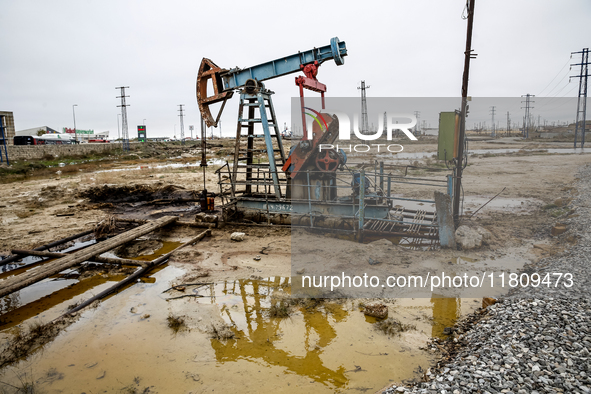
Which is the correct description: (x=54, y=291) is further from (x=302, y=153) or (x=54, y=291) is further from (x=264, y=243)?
(x=302, y=153)

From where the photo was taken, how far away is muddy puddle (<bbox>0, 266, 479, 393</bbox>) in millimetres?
3578

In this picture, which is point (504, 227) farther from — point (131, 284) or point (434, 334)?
point (131, 284)

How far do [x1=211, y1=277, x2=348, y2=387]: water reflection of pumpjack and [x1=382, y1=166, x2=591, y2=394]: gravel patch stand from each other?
769 millimetres

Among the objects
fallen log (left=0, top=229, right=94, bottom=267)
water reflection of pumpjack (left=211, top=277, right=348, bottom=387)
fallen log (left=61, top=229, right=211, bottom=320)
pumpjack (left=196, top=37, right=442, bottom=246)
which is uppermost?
pumpjack (left=196, top=37, right=442, bottom=246)

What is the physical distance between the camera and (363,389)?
342 centimetres

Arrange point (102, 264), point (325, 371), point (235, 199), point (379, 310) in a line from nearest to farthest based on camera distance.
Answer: point (325, 371) < point (379, 310) < point (102, 264) < point (235, 199)

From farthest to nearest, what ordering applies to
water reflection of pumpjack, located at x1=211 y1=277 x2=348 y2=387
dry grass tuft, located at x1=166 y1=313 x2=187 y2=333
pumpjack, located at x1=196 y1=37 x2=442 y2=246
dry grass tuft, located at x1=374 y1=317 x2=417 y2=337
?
pumpjack, located at x1=196 y1=37 x2=442 y2=246 < dry grass tuft, located at x1=166 y1=313 x2=187 y2=333 < dry grass tuft, located at x1=374 y1=317 x2=417 y2=337 < water reflection of pumpjack, located at x1=211 y1=277 x2=348 y2=387

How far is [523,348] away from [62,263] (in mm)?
6748

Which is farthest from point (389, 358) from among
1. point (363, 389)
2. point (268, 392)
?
point (268, 392)

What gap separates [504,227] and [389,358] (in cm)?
637

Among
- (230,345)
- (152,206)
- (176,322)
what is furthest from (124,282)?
(152,206)

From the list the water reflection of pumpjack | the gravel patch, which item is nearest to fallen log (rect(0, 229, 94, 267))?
the water reflection of pumpjack

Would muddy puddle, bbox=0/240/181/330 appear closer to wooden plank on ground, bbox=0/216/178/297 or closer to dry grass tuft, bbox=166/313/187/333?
wooden plank on ground, bbox=0/216/178/297

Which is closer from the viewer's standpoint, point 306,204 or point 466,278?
point 466,278
